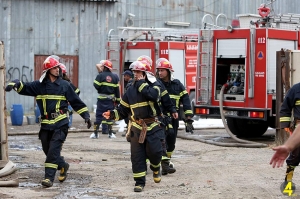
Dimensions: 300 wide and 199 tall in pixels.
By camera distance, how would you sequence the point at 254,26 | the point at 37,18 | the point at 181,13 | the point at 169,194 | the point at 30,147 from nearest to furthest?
the point at 169,194 → the point at 30,147 → the point at 254,26 → the point at 37,18 → the point at 181,13

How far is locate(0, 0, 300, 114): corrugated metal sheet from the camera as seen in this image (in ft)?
82.7

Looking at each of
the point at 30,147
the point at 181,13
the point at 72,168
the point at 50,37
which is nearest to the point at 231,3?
the point at 181,13

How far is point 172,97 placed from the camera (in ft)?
40.8

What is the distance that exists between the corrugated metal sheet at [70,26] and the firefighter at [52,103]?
1445 cm

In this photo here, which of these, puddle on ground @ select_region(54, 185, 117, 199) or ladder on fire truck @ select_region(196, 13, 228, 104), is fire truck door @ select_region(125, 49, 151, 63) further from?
puddle on ground @ select_region(54, 185, 117, 199)

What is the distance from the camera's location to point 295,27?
1803cm

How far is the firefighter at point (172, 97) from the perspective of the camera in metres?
12.0

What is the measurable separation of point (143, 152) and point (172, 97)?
2.17 metres

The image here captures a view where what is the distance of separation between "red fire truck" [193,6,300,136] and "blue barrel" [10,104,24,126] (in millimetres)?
5730

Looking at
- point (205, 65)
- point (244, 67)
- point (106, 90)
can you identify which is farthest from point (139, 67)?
point (106, 90)

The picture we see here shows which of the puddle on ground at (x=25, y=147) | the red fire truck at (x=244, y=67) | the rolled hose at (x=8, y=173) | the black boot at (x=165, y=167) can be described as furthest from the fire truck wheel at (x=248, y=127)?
the rolled hose at (x=8, y=173)

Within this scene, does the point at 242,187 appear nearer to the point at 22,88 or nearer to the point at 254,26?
the point at 22,88

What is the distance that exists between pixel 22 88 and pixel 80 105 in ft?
2.81

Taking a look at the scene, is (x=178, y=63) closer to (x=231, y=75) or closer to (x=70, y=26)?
(x=231, y=75)
